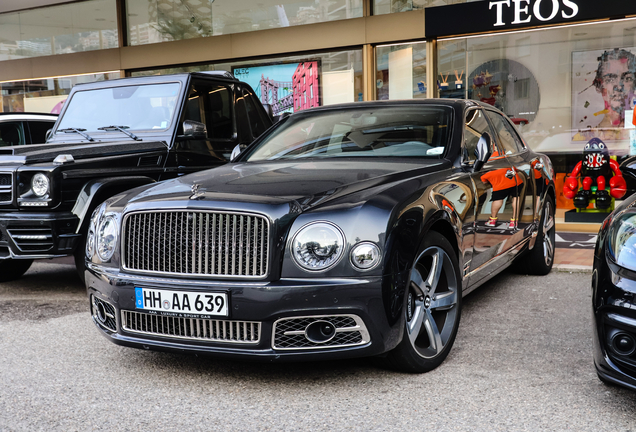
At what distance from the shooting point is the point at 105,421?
115 inches

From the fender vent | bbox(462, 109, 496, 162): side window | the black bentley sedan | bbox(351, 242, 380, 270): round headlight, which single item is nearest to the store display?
bbox(462, 109, 496, 162): side window

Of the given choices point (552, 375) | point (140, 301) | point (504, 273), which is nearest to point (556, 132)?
A: point (504, 273)

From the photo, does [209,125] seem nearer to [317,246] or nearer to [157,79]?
[157,79]

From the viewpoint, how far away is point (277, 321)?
9.99 ft

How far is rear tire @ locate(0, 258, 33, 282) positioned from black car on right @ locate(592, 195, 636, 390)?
5455 mm

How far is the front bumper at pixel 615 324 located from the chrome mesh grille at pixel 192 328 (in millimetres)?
1516

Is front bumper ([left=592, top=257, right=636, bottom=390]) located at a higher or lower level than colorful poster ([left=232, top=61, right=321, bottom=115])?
lower

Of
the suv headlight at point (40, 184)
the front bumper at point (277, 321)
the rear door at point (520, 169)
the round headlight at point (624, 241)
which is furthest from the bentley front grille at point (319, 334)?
the suv headlight at point (40, 184)

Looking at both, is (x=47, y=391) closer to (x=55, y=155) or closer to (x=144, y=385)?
(x=144, y=385)

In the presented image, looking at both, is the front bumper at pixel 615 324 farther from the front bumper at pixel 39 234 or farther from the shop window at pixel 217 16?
the shop window at pixel 217 16

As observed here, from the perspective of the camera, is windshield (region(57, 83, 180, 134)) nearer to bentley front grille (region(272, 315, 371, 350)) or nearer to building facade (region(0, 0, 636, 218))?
bentley front grille (region(272, 315, 371, 350))

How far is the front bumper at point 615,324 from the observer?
2678 mm

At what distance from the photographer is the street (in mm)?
2873

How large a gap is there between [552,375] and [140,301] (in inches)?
84.7
